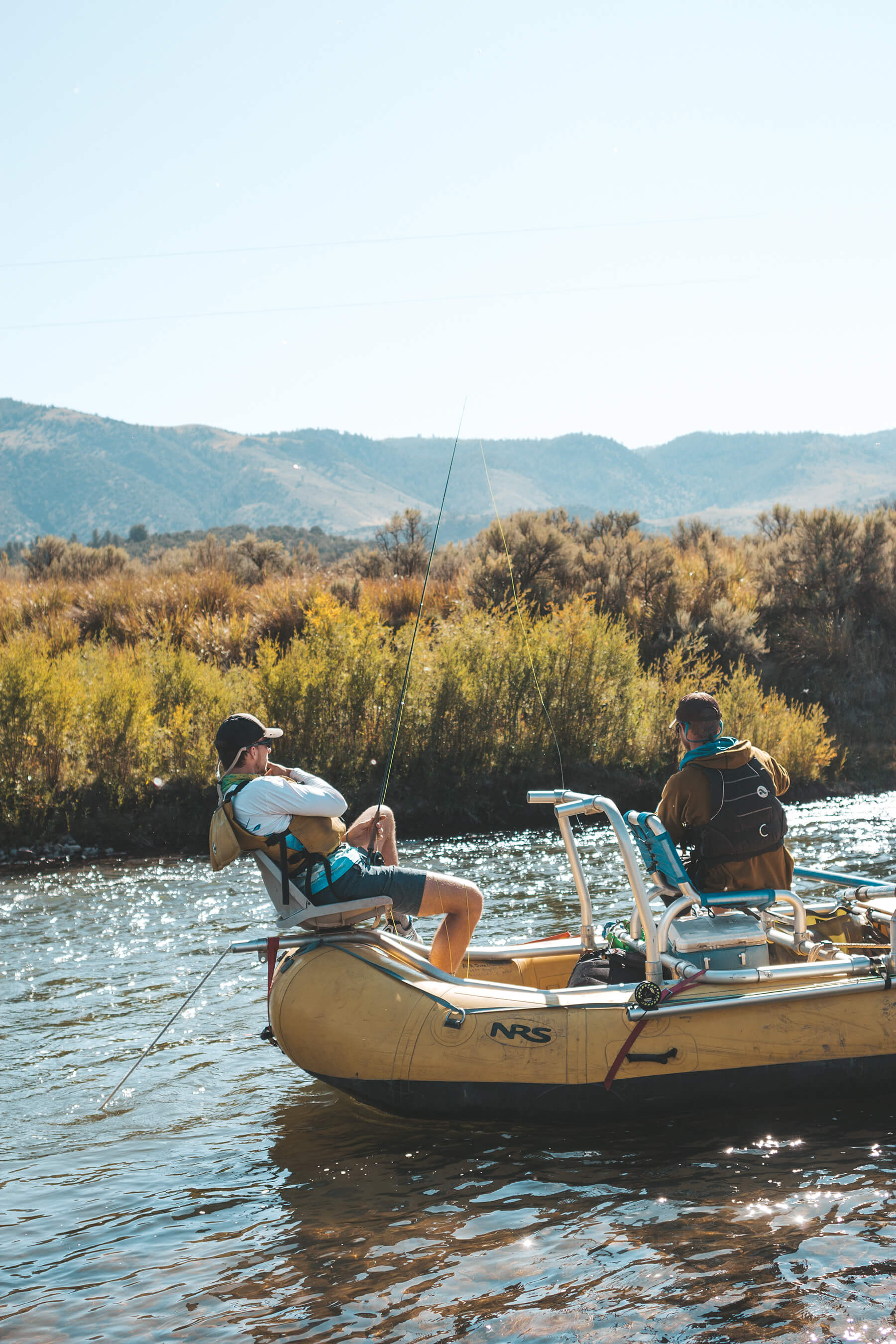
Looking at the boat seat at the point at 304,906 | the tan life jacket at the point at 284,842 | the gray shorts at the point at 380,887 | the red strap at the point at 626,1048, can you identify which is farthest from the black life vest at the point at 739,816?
the tan life jacket at the point at 284,842

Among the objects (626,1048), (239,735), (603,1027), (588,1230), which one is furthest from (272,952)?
(588,1230)

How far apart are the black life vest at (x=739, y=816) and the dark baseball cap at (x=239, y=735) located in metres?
2.19

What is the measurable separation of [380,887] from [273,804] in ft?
2.33

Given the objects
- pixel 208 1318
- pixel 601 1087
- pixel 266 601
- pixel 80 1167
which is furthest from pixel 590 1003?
pixel 266 601

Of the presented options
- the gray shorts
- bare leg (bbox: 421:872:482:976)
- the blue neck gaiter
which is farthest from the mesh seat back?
the gray shorts

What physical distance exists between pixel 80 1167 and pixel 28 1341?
137 centimetres

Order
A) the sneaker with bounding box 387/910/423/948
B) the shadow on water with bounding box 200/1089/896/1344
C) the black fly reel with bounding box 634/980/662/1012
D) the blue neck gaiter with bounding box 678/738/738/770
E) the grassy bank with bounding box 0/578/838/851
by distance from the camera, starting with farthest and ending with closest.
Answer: the grassy bank with bounding box 0/578/838/851, the sneaker with bounding box 387/910/423/948, the blue neck gaiter with bounding box 678/738/738/770, the black fly reel with bounding box 634/980/662/1012, the shadow on water with bounding box 200/1089/896/1344

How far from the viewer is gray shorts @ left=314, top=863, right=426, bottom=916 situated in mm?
5359

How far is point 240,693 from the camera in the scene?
45.7ft

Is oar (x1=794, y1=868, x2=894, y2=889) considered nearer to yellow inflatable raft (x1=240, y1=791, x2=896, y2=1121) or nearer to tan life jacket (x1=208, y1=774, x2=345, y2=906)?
yellow inflatable raft (x1=240, y1=791, x2=896, y2=1121)

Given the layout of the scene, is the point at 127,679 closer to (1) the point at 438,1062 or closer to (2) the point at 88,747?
(2) the point at 88,747

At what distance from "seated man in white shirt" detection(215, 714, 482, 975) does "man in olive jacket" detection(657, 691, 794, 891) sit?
1167mm

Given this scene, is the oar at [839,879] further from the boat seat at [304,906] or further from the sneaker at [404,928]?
the boat seat at [304,906]

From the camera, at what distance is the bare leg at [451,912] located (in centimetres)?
545
